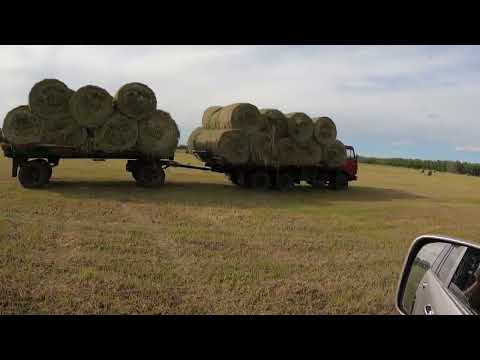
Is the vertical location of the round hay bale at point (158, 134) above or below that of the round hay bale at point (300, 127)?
below

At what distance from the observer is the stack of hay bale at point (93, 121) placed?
14.8 meters

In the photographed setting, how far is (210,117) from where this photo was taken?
803 inches

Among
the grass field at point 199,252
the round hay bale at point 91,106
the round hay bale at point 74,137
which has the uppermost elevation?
the round hay bale at point 91,106

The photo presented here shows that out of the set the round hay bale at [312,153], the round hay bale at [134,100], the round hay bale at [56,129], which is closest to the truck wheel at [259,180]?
the round hay bale at [312,153]

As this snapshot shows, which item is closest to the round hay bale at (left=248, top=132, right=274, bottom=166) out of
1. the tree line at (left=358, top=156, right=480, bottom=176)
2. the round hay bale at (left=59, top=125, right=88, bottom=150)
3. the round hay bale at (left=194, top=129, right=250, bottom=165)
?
the round hay bale at (left=194, top=129, right=250, bottom=165)

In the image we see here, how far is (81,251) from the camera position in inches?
291

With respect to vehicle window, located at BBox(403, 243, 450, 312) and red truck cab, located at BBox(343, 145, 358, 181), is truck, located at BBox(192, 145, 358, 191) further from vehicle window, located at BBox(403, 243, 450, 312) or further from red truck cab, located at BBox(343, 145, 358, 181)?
vehicle window, located at BBox(403, 243, 450, 312)

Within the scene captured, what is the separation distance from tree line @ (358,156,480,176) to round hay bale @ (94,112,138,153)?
1835 inches

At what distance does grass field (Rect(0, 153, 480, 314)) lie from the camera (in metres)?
5.38

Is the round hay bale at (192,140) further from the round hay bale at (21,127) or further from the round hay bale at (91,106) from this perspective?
the round hay bale at (21,127)

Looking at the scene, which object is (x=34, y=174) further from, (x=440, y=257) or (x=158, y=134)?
(x=440, y=257)

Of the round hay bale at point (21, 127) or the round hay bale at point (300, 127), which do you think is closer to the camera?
the round hay bale at point (21, 127)
